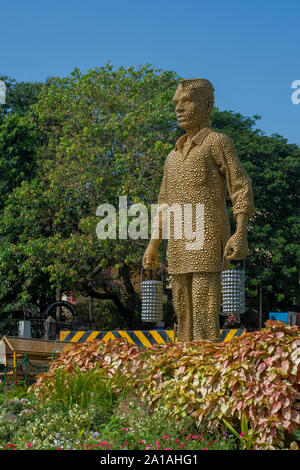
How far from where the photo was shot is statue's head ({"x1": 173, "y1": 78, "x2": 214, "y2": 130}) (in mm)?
7812

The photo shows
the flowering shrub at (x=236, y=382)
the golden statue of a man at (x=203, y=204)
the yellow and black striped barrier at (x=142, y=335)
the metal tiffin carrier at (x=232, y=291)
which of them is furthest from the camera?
the yellow and black striped barrier at (x=142, y=335)

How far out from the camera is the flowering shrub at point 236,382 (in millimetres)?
4965

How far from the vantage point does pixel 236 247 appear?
729 cm

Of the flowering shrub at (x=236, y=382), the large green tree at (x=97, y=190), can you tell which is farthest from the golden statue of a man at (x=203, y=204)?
the large green tree at (x=97, y=190)

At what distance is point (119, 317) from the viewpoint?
25.5 metres

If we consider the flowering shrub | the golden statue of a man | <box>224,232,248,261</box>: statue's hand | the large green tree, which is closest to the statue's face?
the golden statue of a man

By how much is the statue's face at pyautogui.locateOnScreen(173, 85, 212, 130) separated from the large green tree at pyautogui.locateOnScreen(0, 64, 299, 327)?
915 cm

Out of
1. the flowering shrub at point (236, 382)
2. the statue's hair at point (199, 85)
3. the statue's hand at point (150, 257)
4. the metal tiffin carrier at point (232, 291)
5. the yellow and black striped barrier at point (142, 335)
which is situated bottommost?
the yellow and black striped barrier at point (142, 335)

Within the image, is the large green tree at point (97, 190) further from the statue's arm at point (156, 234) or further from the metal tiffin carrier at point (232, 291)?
the metal tiffin carrier at point (232, 291)

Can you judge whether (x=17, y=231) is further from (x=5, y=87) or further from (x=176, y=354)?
(x=176, y=354)

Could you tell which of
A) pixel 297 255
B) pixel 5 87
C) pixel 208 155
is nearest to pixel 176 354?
pixel 208 155

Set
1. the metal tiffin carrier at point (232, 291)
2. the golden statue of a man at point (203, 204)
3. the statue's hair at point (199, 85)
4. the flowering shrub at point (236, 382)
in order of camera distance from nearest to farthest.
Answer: the flowering shrub at point (236, 382) → the metal tiffin carrier at point (232, 291) → the golden statue of a man at point (203, 204) → the statue's hair at point (199, 85)

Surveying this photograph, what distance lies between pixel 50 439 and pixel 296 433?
1.96 meters
